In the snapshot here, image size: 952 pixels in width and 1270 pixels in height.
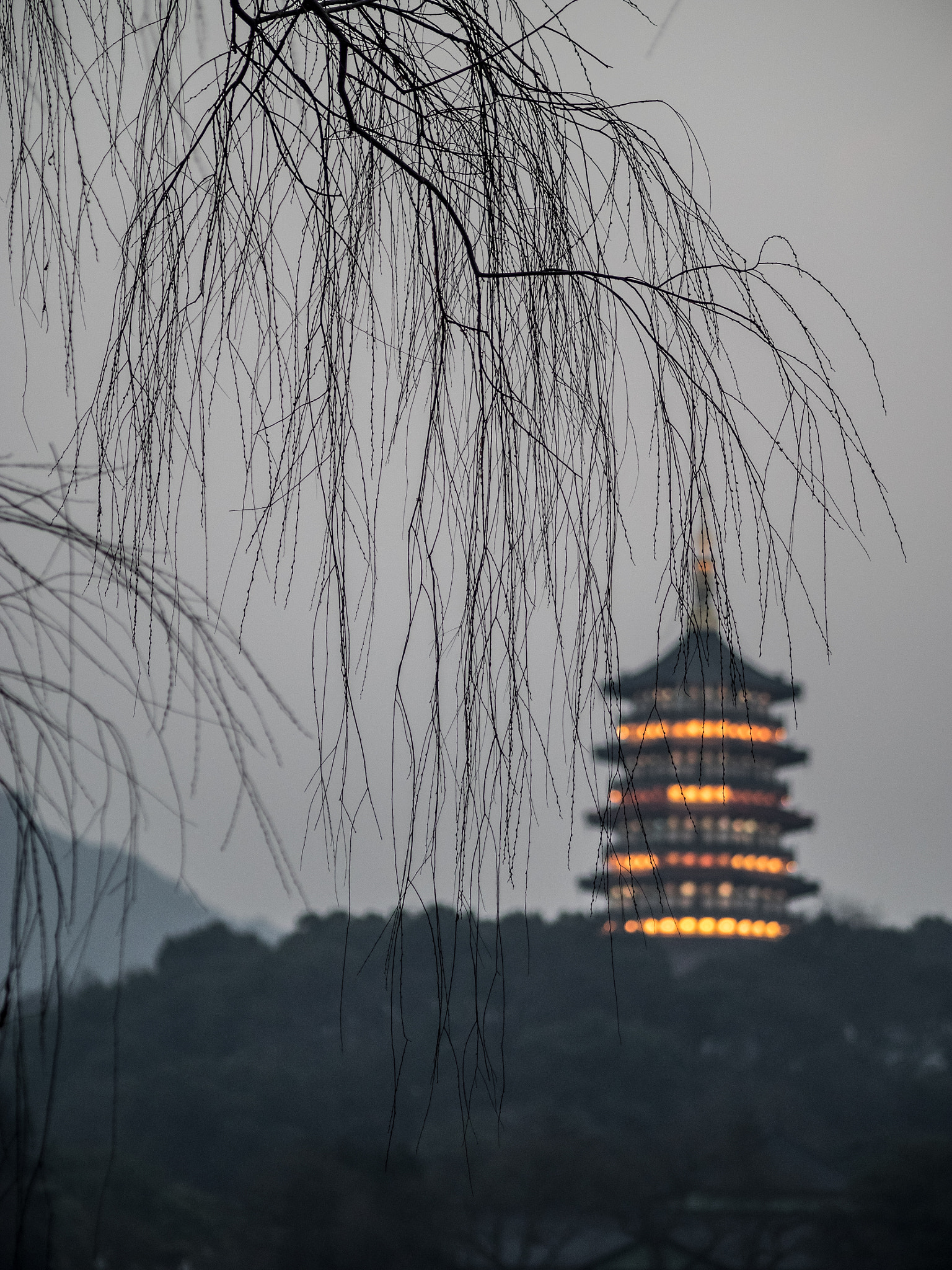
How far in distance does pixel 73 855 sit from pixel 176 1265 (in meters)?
13.6

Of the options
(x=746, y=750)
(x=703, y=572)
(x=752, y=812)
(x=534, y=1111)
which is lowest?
(x=534, y=1111)

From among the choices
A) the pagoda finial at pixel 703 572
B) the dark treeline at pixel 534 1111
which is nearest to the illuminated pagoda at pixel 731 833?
the dark treeline at pixel 534 1111

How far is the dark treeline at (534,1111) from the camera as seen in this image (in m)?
13.1

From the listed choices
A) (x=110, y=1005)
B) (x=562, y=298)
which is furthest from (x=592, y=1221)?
(x=562, y=298)

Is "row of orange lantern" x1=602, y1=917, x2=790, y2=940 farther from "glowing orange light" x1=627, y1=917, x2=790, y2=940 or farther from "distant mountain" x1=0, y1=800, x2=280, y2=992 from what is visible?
"distant mountain" x1=0, y1=800, x2=280, y2=992

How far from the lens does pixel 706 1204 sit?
14.2 metres

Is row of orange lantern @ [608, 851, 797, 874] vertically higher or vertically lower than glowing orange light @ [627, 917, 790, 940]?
higher

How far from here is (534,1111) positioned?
16438 mm

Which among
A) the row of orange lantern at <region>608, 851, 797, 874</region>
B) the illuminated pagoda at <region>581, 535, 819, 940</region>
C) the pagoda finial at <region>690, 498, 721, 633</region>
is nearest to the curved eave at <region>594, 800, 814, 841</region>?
the illuminated pagoda at <region>581, 535, 819, 940</region>

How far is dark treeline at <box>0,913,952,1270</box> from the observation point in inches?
517

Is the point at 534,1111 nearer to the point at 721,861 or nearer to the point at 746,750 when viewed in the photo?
the point at 721,861

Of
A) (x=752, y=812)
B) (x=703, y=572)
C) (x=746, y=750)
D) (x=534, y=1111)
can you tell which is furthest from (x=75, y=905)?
(x=752, y=812)

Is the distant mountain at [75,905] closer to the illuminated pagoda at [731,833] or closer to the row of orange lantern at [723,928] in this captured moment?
the illuminated pagoda at [731,833]

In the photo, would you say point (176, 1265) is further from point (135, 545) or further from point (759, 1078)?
point (135, 545)
